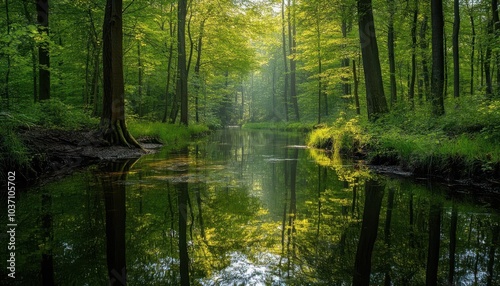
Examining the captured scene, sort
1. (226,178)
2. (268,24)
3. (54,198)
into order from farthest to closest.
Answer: (268,24) < (226,178) < (54,198)

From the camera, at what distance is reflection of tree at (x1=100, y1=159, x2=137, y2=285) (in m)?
2.51

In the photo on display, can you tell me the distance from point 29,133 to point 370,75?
1008 cm

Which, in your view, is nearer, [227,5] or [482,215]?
[482,215]

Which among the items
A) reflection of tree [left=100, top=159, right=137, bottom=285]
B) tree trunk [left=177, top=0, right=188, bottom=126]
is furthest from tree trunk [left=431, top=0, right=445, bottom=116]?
tree trunk [left=177, top=0, right=188, bottom=126]

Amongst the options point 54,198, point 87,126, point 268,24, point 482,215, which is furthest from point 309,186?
point 268,24

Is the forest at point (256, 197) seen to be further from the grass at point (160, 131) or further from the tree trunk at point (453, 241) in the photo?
the grass at point (160, 131)

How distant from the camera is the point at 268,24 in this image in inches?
839

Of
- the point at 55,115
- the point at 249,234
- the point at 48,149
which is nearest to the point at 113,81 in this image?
the point at 55,115

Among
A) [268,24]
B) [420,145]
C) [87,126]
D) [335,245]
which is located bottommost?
[335,245]

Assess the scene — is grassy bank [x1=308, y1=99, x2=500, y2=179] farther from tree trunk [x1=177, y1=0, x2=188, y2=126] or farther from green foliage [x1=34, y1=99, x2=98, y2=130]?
tree trunk [x1=177, y1=0, x2=188, y2=126]

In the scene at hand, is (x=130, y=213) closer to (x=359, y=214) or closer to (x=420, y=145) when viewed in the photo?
(x=359, y=214)

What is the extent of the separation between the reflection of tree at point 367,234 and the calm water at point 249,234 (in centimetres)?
2

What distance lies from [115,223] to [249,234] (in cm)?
148

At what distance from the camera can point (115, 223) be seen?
140 inches
